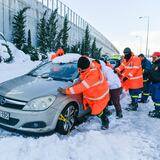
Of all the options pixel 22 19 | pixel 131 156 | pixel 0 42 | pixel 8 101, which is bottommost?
pixel 131 156

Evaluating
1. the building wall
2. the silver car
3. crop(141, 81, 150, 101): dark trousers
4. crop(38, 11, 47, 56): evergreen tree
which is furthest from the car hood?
crop(38, 11, 47, 56): evergreen tree

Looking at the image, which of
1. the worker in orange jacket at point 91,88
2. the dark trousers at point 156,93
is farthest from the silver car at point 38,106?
the dark trousers at point 156,93

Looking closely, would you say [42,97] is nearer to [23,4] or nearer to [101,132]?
[101,132]

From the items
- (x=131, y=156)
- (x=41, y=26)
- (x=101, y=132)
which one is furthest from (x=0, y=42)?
(x=41, y=26)

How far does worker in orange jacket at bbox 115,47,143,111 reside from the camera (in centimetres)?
772

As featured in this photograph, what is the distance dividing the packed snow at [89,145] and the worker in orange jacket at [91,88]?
0.49m

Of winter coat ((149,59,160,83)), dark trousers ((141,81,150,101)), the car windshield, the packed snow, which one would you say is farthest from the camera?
dark trousers ((141,81,150,101))

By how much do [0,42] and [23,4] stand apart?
1285 cm

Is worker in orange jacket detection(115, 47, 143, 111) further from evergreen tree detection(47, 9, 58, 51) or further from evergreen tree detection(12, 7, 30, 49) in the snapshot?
evergreen tree detection(47, 9, 58, 51)

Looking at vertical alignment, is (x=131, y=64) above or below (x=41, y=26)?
below

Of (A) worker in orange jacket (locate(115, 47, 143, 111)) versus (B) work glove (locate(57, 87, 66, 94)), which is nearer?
(B) work glove (locate(57, 87, 66, 94))

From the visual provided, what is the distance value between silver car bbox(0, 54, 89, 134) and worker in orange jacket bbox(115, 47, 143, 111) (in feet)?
7.94

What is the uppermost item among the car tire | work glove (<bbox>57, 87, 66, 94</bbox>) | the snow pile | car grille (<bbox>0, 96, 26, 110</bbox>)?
the snow pile

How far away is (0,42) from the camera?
15328mm
